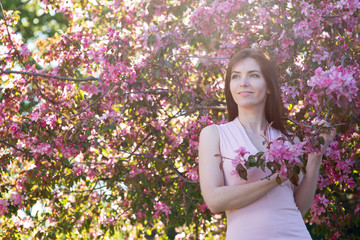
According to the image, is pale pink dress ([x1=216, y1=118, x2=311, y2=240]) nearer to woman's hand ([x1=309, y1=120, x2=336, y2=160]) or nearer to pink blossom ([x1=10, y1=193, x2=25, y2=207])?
woman's hand ([x1=309, y1=120, x2=336, y2=160])

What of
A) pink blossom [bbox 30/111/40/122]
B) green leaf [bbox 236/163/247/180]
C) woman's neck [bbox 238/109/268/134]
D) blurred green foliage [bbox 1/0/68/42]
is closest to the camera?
green leaf [bbox 236/163/247/180]

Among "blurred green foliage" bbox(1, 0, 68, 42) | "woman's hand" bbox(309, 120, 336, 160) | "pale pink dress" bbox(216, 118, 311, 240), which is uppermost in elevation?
"blurred green foliage" bbox(1, 0, 68, 42)

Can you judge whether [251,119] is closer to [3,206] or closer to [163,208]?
[163,208]

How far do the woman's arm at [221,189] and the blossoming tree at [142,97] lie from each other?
3.44 ft

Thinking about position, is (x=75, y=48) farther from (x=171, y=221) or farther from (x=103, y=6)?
(x=171, y=221)

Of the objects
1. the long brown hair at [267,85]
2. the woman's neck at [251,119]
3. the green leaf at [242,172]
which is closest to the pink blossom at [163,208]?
the long brown hair at [267,85]

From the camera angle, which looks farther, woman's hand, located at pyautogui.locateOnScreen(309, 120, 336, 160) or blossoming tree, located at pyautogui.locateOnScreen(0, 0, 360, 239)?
blossoming tree, located at pyautogui.locateOnScreen(0, 0, 360, 239)

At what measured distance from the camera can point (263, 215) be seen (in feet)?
7.04

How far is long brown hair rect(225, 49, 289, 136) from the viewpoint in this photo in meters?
2.46

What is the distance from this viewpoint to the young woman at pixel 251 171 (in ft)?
6.90

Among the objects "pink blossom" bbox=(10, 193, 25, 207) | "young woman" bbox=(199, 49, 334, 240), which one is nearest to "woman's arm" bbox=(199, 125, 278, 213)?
"young woman" bbox=(199, 49, 334, 240)

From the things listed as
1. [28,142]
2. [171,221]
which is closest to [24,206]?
[28,142]

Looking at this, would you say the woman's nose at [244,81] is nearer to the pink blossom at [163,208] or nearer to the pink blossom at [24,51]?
the pink blossom at [163,208]

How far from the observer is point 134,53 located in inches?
195
